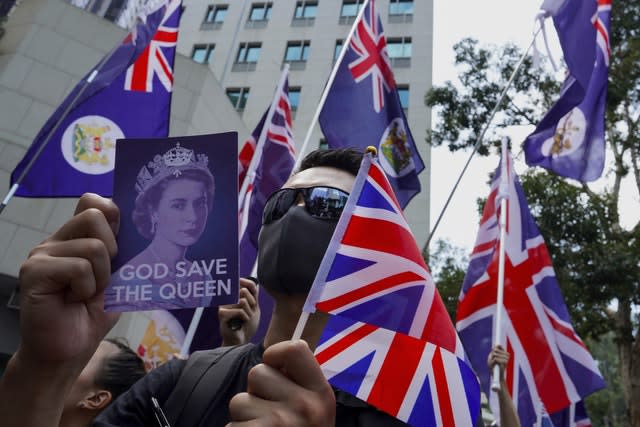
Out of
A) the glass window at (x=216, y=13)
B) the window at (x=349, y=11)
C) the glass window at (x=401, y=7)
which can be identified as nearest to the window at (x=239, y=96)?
the glass window at (x=216, y=13)

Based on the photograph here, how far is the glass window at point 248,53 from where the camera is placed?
20609 millimetres

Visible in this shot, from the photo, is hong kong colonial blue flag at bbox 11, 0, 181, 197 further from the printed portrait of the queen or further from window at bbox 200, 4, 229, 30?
window at bbox 200, 4, 229, 30

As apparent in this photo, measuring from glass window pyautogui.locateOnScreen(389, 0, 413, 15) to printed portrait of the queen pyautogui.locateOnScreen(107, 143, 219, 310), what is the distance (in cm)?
2198

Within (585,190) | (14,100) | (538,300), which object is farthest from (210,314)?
(585,190)

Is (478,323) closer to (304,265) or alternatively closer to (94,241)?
(304,265)

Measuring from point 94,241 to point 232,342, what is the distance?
1.61 m

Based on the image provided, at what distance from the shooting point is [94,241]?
102cm

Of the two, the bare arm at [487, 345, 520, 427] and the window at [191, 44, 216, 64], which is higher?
the window at [191, 44, 216, 64]

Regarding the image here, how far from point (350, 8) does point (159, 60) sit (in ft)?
59.5

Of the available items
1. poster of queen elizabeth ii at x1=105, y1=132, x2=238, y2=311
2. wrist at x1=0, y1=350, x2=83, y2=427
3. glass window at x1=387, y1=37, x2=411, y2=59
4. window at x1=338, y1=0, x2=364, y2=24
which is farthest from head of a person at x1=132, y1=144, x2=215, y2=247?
window at x1=338, y1=0, x2=364, y2=24

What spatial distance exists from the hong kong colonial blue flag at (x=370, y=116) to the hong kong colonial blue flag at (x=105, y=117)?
1694 millimetres

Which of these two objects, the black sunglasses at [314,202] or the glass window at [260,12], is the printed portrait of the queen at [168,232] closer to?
the black sunglasses at [314,202]

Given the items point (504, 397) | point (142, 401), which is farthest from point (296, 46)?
point (142, 401)

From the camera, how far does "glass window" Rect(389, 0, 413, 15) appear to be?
69.3ft
